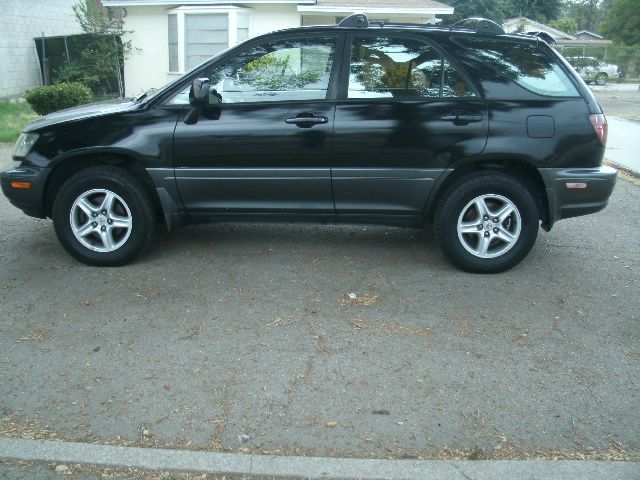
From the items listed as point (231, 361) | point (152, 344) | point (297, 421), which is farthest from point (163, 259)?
point (297, 421)

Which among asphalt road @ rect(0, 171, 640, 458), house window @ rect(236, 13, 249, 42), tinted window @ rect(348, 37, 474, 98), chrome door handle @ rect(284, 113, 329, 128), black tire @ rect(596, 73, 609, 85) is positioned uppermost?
tinted window @ rect(348, 37, 474, 98)

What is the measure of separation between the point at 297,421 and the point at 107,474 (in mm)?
944

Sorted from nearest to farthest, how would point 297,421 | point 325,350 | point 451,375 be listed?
point 297,421, point 451,375, point 325,350

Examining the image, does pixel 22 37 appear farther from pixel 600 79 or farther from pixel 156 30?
pixel 600 79

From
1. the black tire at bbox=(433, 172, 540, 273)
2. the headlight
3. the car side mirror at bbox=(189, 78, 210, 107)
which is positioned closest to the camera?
the car side mirror at bbox=(189, 78, 210, 107)

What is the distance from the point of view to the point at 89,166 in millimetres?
5332

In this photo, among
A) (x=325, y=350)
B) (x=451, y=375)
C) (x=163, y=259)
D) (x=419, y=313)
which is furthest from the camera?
(x=163, y=259)

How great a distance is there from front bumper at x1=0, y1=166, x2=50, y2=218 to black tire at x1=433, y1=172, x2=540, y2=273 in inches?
127

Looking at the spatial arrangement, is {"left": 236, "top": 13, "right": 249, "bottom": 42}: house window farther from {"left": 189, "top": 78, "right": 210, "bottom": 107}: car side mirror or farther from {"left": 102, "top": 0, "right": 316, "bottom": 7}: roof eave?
{"left": 189, "top": 78, "right": 210, "bottom": 107}: car side mirror

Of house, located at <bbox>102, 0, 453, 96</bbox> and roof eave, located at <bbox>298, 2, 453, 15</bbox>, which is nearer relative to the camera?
roof eave, located at <bbox>298, 2, 453, 15</bbox>

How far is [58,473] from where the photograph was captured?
294cm

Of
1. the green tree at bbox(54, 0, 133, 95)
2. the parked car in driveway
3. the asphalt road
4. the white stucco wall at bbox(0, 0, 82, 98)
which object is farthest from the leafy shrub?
the parked car in driveway

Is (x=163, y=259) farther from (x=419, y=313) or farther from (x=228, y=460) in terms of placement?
(x=228, y=460)

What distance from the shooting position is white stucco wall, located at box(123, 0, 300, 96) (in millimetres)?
17125
